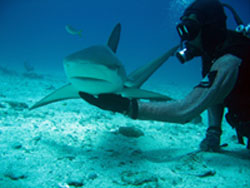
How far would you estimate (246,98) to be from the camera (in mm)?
2188

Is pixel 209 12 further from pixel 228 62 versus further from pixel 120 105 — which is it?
pixel 120 105

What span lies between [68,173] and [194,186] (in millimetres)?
1259

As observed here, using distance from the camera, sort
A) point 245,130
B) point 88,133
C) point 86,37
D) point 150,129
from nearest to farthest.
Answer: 1. point 245,130
2. point 88,133
3. point 150,129
4. point 86,37

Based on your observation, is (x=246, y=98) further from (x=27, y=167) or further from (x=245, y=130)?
(x=27, y=167)

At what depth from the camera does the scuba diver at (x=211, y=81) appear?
5.49 ft

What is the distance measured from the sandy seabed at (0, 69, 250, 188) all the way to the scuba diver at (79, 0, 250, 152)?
60cm

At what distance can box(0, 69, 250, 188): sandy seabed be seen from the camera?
65.9 inches

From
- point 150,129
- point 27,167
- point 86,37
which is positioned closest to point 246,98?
Answer: point 150,129

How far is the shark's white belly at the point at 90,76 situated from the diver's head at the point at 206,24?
1107mm

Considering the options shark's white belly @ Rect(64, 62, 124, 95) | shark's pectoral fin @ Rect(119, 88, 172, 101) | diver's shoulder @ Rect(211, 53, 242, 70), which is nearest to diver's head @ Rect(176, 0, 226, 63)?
diver's shoulder @ Rect(211, 53, 242, 70)

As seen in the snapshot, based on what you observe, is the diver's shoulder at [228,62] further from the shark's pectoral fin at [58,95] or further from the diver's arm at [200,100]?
the shark's pectoral fin at [58,95]

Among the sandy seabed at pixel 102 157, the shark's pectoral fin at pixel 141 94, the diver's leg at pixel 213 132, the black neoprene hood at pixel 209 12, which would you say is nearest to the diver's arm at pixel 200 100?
the black neoprene hood at pixel 209 12

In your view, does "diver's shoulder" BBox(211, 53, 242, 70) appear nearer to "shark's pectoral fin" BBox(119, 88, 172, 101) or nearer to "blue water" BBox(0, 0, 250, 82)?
"shark's pectoral fin" BBox(119, 88, 172, 101)

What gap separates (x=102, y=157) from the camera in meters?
2.21
